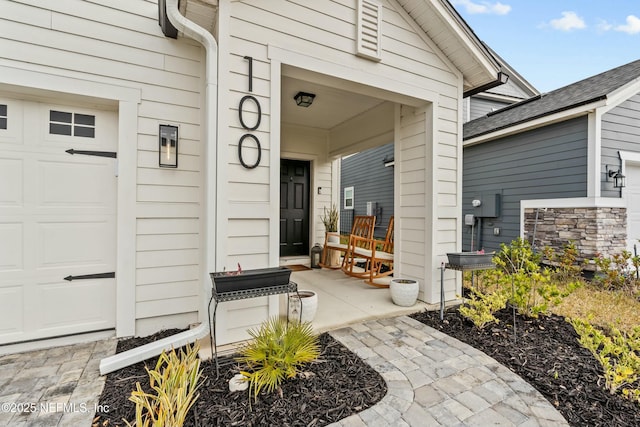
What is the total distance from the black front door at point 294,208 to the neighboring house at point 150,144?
289 cm

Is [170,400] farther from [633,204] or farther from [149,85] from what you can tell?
[633,204]

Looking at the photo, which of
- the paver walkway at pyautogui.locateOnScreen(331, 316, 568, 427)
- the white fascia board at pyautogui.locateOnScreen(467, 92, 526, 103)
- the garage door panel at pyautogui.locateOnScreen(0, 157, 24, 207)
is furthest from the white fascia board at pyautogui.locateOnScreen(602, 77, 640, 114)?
the garage door panel at pyautogui.locateOnScreen(0, 157, 24, 207)

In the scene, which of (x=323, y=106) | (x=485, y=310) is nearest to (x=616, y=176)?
(x=485, y=310)

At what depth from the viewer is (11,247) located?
2285 mm

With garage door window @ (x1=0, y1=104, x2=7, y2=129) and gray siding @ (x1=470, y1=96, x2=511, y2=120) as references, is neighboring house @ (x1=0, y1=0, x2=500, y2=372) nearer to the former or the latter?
garage door window @ (x1=0, y1=104, x2=7, y2=129)

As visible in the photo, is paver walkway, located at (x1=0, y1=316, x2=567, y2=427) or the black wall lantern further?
the black wall lantern

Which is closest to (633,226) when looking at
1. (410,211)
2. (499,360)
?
(410,211)

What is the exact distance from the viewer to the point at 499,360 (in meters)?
2.21

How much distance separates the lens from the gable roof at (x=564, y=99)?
4.66 metres

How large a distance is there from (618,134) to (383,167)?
5453 millimetres

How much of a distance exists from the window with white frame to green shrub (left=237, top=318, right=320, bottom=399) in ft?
31.0

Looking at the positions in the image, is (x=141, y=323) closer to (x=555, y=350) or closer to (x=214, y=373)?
(x=214, y=373)

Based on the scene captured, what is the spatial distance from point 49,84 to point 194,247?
1.65 meters

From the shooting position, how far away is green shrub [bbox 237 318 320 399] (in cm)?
179
